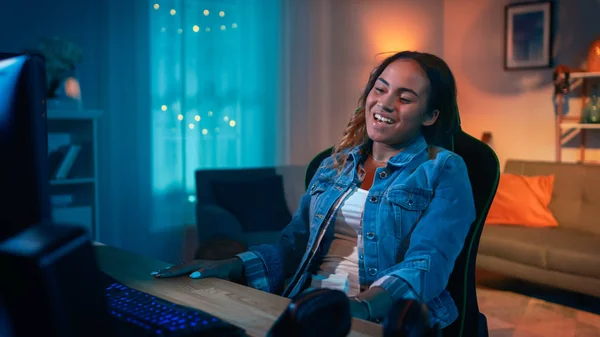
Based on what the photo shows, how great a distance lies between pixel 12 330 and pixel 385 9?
4.78 metres

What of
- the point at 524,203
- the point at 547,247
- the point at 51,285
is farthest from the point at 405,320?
the point at 524,203

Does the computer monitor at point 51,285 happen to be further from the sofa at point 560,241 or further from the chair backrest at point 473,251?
the sofa at point 560,241

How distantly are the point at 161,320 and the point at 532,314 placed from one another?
274 cm

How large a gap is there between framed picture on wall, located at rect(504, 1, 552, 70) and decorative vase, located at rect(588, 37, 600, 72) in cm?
37

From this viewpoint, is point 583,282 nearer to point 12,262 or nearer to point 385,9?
point 385,9

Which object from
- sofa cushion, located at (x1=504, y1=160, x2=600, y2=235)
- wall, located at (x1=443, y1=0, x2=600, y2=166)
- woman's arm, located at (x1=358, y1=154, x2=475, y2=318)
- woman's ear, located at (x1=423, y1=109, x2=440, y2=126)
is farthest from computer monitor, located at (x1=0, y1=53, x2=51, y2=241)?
wall, located at (x1=443, y1=0, x2=600, y2=166)

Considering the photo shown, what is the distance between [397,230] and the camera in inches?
52.4

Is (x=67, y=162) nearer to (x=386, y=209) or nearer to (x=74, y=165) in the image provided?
(x=74, y=165)

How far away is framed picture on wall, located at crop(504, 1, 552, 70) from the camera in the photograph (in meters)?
4.29

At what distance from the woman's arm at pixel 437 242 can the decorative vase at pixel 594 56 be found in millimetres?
3069

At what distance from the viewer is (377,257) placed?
1337 mm

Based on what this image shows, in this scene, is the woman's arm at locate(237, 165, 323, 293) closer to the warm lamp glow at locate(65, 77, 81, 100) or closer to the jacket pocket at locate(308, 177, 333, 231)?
the jacket pocket at locate(308, 177, 333, 231)

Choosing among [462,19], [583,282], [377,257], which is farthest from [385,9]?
[377,257]

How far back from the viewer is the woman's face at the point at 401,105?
1433 millimetres
